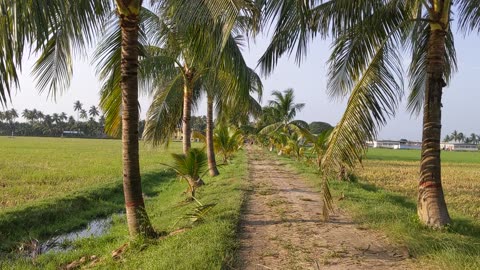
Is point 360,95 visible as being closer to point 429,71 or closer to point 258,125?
point 429,71

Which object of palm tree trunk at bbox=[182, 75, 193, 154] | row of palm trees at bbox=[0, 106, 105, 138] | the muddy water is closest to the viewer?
the muddy water

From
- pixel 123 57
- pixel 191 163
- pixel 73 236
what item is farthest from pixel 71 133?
pixel 123 57

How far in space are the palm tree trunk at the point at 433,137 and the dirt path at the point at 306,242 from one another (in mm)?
986

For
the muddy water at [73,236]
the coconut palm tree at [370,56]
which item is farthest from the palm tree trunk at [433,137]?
the muddy water at [73,236]

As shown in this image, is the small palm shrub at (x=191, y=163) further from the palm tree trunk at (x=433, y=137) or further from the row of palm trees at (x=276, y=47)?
the palm tree trunk at (x=433, y=137)

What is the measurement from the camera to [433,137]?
657 cm

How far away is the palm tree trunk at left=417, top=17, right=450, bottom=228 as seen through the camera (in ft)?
21.4

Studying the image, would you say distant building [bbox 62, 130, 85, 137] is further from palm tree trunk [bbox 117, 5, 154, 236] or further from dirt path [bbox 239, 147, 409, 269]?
palm tree trunk [bbox 117, 5, 154, 236]

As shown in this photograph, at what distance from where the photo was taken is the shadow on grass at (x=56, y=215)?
29.2 feet

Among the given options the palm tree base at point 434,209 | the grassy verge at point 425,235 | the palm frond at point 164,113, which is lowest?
the grassy verge at point 425,235

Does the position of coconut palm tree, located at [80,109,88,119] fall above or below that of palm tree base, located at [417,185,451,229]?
above

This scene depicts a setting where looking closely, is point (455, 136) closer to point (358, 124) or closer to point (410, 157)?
point (410, 157)

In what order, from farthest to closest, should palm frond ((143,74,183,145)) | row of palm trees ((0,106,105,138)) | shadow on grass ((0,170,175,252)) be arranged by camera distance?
row of palm trees ((0,106,105,138)), palm frond ((143,74,183,145)), shadow on grass ((0,170,175,252))

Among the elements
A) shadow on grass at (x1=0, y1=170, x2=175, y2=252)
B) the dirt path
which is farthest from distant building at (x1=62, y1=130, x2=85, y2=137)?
the dirt path
